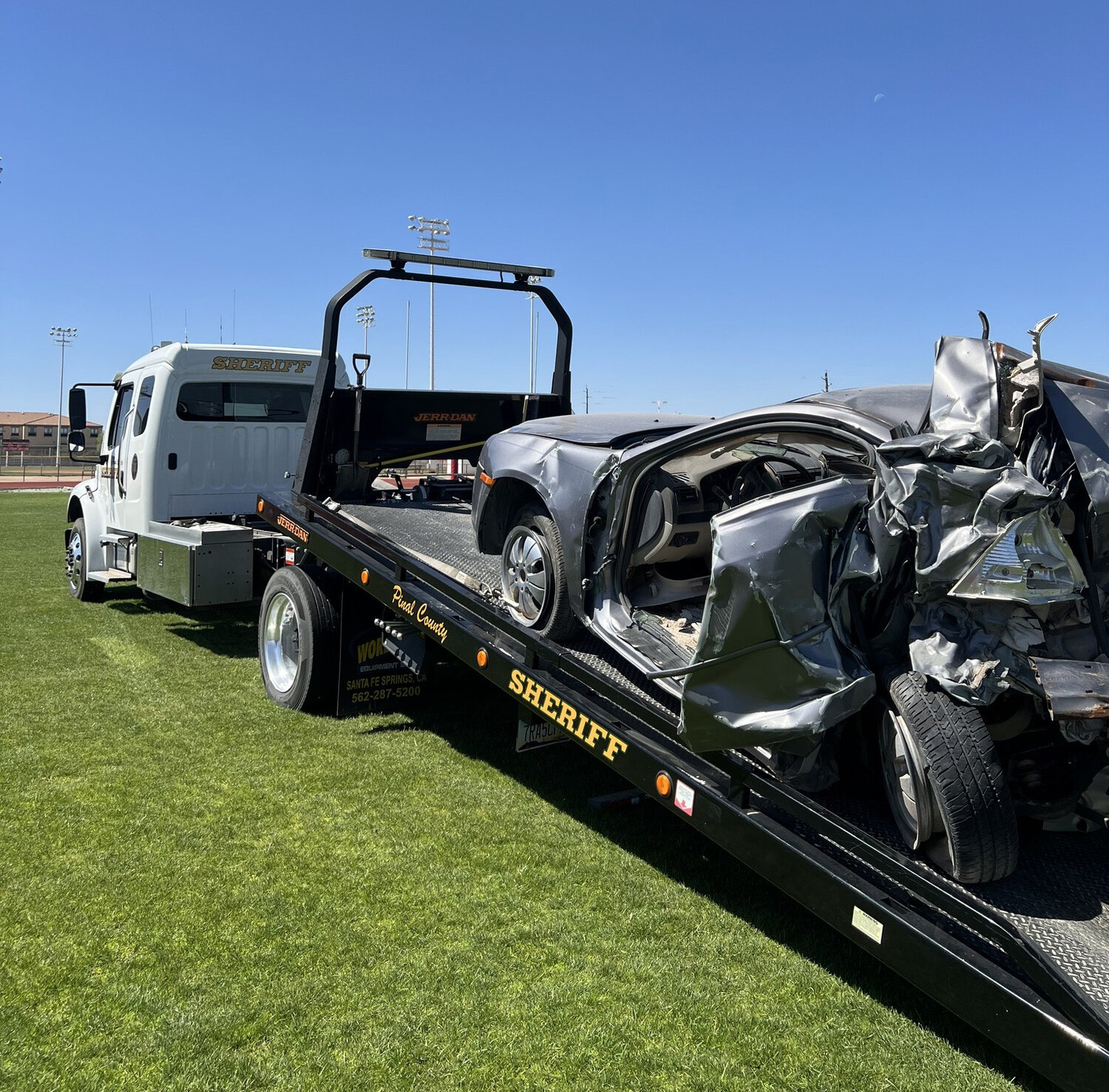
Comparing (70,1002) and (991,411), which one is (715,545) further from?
(70,1002)

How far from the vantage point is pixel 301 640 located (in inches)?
262

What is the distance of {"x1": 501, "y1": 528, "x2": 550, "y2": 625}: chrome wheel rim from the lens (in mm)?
4895

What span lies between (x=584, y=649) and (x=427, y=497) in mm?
3467

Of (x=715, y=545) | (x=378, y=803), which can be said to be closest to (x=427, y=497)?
(x=378, y=803)

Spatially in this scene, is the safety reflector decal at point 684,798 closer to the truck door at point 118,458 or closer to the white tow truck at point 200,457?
the white tow truck at point 200,457

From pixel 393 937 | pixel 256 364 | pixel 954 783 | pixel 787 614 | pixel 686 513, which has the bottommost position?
pixel 393 937

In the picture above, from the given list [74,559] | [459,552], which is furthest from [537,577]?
[74,559]

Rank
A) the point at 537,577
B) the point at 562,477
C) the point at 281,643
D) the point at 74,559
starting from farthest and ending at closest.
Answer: the point at 74,559 < the point at 281,643 < the point at 537,577 < the point at 562,477

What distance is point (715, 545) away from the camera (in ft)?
11.5

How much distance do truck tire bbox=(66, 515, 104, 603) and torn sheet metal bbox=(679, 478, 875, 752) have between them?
8548mm

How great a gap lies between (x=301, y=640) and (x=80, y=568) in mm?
5215

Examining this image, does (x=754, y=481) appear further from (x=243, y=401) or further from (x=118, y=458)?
(x=118, y=458)

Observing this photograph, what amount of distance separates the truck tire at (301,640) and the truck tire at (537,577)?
1.86m

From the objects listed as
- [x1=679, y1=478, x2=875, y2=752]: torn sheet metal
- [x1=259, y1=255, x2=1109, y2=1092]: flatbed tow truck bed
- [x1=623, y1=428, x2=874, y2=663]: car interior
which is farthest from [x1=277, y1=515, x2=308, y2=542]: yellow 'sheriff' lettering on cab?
[x1=679, y1=478, x2=875, y2=752]: torn sheet metal
